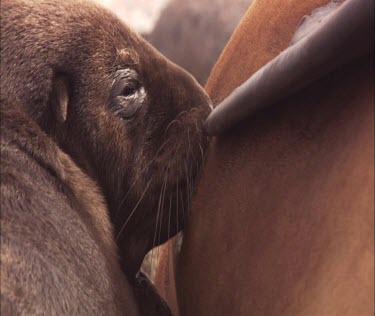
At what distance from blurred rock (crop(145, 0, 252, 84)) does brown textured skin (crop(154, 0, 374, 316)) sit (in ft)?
2.67

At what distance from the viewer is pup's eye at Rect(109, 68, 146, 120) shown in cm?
125

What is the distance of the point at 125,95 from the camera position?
1254 mm

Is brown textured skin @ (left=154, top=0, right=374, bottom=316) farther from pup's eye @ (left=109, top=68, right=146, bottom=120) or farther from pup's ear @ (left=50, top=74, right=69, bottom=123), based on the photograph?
pup's ear @ (left=50, top=74, right=69, bottom=123)

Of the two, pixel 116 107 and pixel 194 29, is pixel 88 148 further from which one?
pixel 194 29

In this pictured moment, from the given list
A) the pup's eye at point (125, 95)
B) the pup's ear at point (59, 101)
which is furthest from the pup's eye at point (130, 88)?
the pup's ear at point (59, 101)

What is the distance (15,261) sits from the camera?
867 mm

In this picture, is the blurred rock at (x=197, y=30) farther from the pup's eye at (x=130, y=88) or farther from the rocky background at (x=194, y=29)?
the pup's eye at (x=130, y=88)

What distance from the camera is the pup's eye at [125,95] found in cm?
125

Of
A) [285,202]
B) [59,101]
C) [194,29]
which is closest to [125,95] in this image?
[59,101]

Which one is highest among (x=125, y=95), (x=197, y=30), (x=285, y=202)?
(x=197, y=30)

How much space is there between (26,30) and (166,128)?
0.31 m

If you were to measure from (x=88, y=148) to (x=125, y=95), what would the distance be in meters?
0.12

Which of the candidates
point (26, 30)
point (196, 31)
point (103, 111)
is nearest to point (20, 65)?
point (26, 30)

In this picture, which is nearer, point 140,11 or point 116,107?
point 116,107
